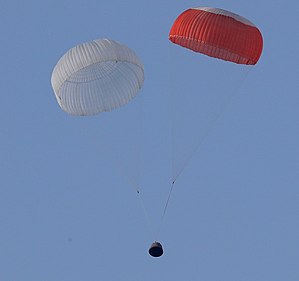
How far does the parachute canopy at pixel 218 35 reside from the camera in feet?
266

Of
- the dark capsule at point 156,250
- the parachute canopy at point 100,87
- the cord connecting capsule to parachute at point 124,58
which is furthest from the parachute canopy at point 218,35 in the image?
the dark capsule at point 156,250

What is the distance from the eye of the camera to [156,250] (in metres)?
82.4

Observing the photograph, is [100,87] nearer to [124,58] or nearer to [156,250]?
[124,58]

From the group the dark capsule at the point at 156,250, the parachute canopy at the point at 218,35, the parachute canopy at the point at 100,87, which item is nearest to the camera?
the parachute canopy at the point at 218,35

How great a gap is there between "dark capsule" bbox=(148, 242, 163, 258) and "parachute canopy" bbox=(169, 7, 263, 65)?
7.92m


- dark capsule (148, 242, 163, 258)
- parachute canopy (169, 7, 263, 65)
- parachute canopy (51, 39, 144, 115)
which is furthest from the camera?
parachute canopy (51, 39, 144, 115)

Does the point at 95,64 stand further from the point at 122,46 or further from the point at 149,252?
the point at 149,252

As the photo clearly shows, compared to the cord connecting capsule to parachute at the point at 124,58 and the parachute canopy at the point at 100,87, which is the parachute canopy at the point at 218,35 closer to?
the cord connecting capsule to parachute at the point at 124,58

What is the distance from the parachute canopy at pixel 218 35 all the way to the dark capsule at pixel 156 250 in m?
7.92

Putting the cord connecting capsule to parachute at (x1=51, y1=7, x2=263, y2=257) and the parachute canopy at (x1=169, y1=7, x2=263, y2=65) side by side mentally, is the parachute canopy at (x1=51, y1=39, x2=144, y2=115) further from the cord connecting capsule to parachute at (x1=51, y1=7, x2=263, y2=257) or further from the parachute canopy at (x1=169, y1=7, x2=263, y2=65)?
the parachute canopy at (x1=169, y1=7, x2=263, y2=65)

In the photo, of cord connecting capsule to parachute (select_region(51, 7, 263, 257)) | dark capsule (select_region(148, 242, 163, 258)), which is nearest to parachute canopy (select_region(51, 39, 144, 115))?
cord connecting capsule to parachute (select_region(51, 7, 263, 257))

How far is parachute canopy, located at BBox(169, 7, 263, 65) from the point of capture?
81062 mm

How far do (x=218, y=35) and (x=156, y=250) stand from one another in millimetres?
8951

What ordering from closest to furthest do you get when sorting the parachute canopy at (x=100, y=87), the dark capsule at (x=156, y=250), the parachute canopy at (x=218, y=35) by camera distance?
the parachute canopy at (x=218, y=35)
the dark capsule at (x=156, y=250)
the parachute canopy at (x=100, y=87)
